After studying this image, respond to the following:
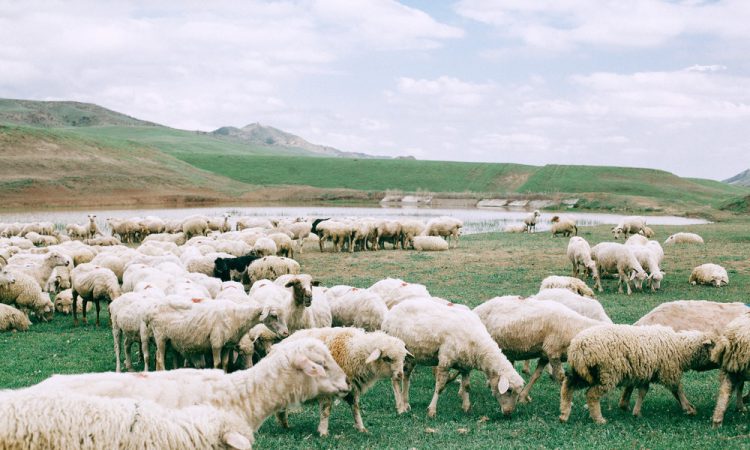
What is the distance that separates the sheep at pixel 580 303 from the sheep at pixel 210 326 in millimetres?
5516

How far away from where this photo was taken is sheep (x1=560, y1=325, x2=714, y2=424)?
27.0 feet

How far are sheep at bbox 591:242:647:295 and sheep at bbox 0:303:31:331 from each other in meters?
16.4

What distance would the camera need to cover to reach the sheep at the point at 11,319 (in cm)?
1438

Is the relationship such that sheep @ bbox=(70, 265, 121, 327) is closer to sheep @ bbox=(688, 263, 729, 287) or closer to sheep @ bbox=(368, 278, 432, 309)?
sheep @ bbox=(368, 278, 432, 309)

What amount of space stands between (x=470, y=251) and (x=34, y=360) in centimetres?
2071

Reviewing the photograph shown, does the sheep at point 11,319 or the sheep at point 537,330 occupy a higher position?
the sheep at point 537,330

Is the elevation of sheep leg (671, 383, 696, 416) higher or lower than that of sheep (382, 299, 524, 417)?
lower

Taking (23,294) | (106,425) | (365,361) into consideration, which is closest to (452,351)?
(365,361)

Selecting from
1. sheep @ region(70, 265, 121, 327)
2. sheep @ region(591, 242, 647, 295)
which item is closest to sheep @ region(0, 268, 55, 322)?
sheep @ region(70, 265, 121, 327)

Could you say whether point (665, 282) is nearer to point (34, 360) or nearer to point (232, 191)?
point (34, 360)

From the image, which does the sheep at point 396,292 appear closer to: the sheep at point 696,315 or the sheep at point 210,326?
the sheep at point 210,326

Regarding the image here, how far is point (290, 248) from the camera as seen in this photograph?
26031mm

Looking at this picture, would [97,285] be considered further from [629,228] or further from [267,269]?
[629,228]

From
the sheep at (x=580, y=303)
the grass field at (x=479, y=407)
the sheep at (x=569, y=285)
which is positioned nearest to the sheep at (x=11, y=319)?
the grass field at (x=479, y=407)
